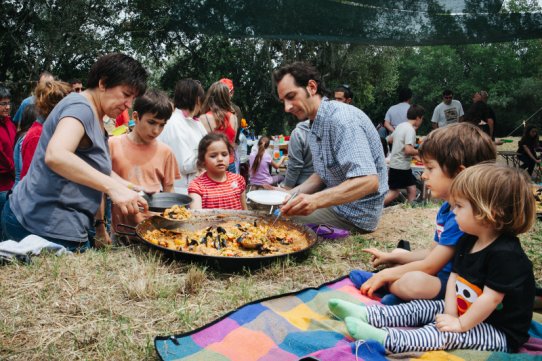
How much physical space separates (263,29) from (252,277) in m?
3.85

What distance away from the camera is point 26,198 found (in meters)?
2.78

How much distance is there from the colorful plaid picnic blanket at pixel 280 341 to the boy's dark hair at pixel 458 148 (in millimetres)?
845

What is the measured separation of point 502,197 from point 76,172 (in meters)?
2.16

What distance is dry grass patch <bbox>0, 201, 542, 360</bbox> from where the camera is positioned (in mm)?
1895

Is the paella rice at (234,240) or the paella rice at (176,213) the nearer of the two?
the paella rice at (234,240)

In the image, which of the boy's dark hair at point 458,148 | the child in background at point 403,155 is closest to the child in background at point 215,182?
the boy's dark hair at point 458,148

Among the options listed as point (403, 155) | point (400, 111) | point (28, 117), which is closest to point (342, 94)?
point (403, 155)

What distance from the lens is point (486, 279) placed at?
1827 mm

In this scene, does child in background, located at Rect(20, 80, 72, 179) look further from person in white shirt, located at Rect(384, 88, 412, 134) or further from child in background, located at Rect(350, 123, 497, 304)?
person in white shirt, located at Rect(384, 88, 412, 134)

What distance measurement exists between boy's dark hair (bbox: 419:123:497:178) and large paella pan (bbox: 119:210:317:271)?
96cm

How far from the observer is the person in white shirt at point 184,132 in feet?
14.5

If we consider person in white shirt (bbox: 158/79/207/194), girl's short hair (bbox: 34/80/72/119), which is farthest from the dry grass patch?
girl's short hair (bbox: 34/80/72/119)

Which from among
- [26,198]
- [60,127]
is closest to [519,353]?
[60,127]

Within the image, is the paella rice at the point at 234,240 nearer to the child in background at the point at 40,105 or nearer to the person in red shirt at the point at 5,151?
the child in background at the point at 40,105
